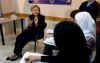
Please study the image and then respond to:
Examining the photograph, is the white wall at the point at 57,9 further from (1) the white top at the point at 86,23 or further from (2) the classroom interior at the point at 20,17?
(1) the white top at the point at 86,23

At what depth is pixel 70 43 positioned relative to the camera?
0.99 meters

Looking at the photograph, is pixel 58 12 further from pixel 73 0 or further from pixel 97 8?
pixel 97 8

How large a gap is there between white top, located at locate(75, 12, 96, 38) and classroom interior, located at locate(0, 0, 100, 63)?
4.44 feet

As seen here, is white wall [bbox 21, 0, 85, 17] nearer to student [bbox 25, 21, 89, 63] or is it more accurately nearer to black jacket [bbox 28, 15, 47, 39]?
black jacket [bbox 28, 15, 47, 39]

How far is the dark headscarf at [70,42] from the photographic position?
0.98 metres

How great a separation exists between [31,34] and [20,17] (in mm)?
1295

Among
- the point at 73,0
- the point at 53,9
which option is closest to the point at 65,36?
the point at 73,0

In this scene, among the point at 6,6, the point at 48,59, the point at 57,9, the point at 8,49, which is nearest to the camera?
the point at 48,59

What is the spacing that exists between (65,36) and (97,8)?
2012 mm

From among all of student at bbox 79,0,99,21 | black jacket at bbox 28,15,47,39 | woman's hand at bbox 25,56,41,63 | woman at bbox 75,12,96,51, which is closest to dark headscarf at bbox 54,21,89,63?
woman's hand at bbox 25,56,41,63

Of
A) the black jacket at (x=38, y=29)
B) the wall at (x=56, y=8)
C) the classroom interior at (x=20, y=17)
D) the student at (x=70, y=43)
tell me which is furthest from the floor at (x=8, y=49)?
the student at (x=70, y=43)

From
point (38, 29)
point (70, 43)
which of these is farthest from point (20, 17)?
point (70, 43)

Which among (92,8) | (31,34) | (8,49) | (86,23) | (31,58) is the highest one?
(92,8)

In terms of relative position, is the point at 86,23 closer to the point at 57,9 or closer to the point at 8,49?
the point at 57,9
